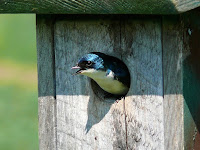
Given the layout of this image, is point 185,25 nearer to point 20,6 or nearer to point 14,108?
point 20,6

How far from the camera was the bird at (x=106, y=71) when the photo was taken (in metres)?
4.19

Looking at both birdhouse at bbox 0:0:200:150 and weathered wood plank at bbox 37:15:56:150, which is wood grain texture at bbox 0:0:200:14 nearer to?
birdhouse at bbox 0:0:200:150

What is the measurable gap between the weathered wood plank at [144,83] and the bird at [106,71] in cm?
15

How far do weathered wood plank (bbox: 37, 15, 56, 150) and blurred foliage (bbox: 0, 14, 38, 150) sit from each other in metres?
2.64

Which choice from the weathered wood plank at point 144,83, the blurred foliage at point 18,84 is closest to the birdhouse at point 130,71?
the weathered wood plank at point 144,83

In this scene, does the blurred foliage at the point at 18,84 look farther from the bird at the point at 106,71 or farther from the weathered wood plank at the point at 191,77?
the weathered wood plank at the point at 191,77

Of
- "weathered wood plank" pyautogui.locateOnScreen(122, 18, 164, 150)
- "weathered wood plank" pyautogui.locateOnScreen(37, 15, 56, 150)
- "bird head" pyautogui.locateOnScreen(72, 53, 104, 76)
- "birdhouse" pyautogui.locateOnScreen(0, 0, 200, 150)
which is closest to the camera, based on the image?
"birdhouse" pyautogui.locateOnScreen(0, 0, 200, 150)

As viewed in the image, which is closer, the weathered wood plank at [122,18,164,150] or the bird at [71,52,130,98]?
the weathered wood plank at [122,18,164,150]

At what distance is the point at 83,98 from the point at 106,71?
196mm

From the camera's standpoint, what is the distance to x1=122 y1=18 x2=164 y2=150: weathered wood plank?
4000 millimetres

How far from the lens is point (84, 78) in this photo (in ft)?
14.3

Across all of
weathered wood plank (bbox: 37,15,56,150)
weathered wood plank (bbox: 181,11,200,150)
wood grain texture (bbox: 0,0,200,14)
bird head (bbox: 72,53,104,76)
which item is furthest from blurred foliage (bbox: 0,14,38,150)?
wood grain texture (bbox: 0,0,200,14)

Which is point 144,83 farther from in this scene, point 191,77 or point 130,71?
point 191,77

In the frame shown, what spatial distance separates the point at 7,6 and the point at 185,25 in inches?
34.2
